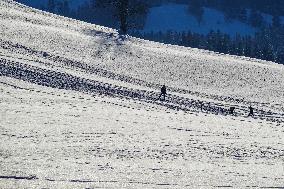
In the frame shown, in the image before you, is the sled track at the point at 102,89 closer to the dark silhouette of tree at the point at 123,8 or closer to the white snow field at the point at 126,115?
the white snow field at the point at 126,115

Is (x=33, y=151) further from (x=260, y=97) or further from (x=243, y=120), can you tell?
(x=260, y=97)

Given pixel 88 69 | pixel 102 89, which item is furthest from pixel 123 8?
pixel 102 89

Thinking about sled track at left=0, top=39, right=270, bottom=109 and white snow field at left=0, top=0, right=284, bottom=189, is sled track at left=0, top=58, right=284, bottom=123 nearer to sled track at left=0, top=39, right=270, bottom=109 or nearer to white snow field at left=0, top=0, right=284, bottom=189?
white snow field at left=0, top=0, right=284, bottom=189

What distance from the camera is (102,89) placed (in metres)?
42.6

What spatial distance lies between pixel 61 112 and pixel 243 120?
16.7 meters

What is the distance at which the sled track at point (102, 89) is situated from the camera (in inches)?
1604

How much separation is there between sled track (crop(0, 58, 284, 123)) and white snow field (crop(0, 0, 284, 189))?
0.12 meters

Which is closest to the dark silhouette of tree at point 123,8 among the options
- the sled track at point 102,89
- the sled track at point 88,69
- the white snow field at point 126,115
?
the white snow field at point 126,115

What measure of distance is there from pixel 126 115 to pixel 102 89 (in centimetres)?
1027

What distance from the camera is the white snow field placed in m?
20.0

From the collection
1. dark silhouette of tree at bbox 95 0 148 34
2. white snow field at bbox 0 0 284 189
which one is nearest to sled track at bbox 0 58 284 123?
white snow field at bbox 0 0 284 189

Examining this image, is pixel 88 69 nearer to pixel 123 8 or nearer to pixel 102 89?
pixel 102 89

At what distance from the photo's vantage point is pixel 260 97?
2158 inches

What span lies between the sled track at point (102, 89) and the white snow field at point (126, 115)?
0.40ft
